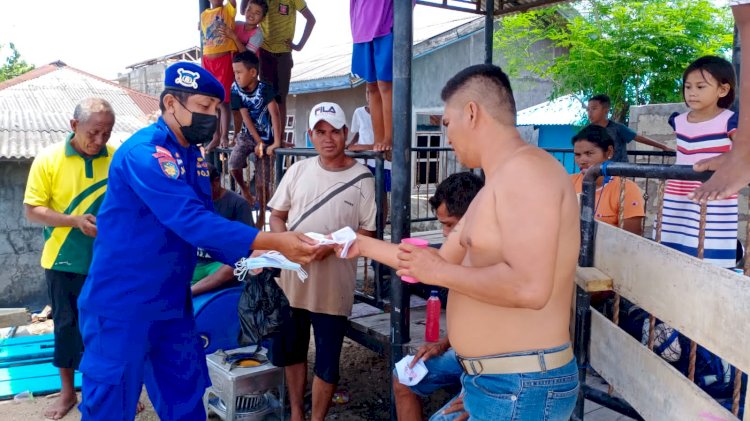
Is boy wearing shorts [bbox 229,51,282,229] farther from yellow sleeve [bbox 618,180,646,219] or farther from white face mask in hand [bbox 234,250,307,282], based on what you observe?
yellow sleeve [bbox 618,180,646,219]

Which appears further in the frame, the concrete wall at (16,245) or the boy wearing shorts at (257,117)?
the concrete wall at (16,245)

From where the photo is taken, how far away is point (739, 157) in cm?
177

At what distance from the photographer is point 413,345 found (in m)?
3.54

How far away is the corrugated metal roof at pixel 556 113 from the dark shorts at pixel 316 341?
11.0 meters

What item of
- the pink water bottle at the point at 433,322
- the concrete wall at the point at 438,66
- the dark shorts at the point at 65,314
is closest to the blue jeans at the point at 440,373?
the pink water bottle at the point at 433,322

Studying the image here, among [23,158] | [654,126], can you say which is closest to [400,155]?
[654,126]

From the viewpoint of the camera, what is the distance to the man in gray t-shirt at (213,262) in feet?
15.0

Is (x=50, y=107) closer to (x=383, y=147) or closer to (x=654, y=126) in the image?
(x=383, y=147)

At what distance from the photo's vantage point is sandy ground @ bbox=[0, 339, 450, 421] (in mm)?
4594

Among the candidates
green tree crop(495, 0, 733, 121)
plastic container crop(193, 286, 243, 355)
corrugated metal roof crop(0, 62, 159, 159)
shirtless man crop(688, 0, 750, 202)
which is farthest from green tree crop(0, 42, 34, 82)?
shirtless man crop(688, 0, 750, 202)

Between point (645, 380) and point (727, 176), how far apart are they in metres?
0.78

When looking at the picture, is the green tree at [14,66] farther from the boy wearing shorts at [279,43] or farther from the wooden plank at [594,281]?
the wooden plank at [594,281]

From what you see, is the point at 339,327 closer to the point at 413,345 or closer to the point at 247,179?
the point at 413,345

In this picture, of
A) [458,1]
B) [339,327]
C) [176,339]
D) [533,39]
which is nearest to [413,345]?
[339,327]
